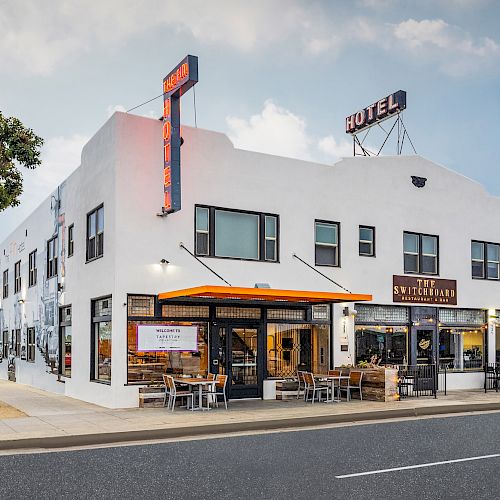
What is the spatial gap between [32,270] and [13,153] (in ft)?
38.6

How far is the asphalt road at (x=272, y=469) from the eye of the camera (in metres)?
8.89

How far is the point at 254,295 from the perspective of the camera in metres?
18.2

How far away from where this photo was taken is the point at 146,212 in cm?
1905

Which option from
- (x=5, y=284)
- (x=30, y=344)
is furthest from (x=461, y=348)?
(x=5, y=284)

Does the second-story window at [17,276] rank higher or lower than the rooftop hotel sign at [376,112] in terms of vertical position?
lower

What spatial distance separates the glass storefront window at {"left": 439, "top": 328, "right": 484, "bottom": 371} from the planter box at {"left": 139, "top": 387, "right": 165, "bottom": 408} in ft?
35.4

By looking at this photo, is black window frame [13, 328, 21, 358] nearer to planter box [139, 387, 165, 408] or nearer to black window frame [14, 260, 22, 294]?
black window frame [14, 260, 22, 294]

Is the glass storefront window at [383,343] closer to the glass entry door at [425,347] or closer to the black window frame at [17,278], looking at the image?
the glass entry door at [425,347]

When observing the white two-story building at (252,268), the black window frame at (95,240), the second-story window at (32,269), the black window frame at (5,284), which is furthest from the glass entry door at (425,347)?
the black window frame at (5,284)

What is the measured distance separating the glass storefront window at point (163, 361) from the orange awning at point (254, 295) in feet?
4.17

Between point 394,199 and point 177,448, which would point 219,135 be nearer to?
point 394,199

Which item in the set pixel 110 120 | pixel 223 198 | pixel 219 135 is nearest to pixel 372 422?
pixel 223 198

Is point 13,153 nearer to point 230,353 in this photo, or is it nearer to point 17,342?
point 230,353

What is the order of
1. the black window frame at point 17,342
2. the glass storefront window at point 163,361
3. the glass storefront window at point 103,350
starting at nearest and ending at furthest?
the glass storefront window at point 163,361 → the glass storefront window at point 103,350 → the black window frame at point 17,342
